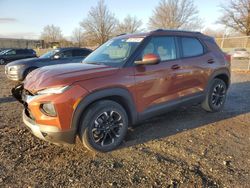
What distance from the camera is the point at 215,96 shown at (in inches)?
218

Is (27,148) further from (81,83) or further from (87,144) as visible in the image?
(81,83)

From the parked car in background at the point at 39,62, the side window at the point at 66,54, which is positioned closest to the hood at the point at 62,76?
the parked car in background at the point at 39,62

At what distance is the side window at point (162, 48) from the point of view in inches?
164

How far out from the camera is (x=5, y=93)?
328 inches

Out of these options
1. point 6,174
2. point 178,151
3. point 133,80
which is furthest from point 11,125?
point 178,151

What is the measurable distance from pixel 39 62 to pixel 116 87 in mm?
7407

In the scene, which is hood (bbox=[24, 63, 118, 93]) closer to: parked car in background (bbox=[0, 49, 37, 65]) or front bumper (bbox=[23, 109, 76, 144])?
front bumper (bbox=[23, 109, 76, 144])

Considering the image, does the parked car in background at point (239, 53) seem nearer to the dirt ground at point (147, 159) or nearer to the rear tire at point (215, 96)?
the rear tire at point (215, 96)

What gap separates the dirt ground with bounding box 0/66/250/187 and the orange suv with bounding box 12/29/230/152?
0.34m

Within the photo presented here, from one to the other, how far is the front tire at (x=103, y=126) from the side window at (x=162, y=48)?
1138 millimetres

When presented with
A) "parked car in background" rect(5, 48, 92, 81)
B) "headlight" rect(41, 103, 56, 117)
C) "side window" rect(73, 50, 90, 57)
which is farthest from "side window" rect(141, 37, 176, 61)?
"side window" rect(73, 50, 90, 57)

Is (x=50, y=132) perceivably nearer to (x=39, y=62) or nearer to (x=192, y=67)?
(x=192, y=67)

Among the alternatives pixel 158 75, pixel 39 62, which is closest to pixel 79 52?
pixel 39 62

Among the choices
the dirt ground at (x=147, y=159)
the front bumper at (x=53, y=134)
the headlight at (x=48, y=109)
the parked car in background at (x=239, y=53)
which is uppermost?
the parked car in background at (x=239, y=53)
